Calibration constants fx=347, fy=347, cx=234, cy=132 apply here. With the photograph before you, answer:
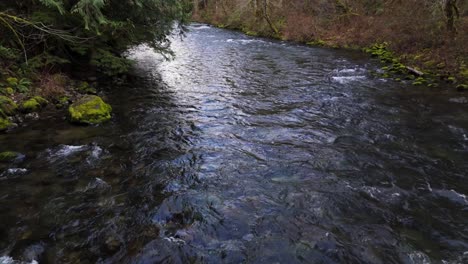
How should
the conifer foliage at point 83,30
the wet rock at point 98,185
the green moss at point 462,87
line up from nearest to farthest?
the wet rock at point 98,185 → the conifer foliage at point 83,30 → the green moss at point 462,87

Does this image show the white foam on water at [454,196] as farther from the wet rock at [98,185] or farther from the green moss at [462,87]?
the green moss at [462,87]

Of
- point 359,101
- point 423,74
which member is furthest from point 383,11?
point 359,101

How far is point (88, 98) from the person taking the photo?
10.6m

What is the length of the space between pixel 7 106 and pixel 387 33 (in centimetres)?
1945

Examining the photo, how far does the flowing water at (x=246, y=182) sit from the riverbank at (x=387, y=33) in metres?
3.22

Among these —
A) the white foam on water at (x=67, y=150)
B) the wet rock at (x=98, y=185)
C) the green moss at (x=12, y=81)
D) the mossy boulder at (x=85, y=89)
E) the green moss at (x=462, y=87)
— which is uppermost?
the green moss at (x=462, y=87)

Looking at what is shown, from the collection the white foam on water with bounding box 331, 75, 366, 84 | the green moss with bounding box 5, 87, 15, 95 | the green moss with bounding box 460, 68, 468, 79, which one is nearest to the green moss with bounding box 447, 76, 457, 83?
the green moss with bounding box 460, 68, 468, 79

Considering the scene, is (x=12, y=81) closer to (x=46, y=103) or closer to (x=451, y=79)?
(x=46, y=103)

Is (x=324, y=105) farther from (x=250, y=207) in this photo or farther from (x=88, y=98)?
(x=88, y=98)

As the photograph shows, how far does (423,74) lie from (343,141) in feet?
27.8

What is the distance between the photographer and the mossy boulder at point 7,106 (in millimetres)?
9687

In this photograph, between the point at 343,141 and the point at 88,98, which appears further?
the point at 88,98

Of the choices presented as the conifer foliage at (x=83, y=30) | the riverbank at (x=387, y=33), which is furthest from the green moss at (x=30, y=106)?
the riverbank at (x=387, y=33)

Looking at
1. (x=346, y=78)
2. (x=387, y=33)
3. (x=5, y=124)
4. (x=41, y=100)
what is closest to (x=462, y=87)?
(x=346, y=78)
